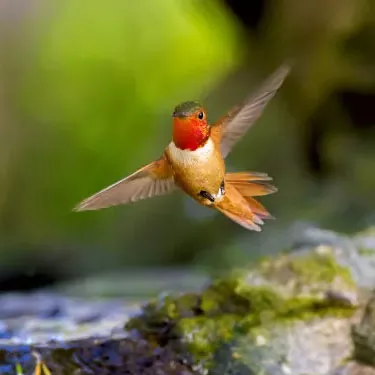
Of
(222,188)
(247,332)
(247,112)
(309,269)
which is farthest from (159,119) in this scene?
(222,188)

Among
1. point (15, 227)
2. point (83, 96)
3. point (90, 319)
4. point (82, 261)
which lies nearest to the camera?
point (90, 319)

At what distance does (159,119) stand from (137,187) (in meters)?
5.39

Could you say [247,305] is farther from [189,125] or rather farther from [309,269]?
[189,125]

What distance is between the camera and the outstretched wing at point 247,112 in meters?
1.29

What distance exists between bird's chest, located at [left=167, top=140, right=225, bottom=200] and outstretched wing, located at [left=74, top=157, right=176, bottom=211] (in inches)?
2.0

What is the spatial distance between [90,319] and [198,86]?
A: 206 inches

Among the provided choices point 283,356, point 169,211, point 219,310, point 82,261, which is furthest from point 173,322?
point 82,261

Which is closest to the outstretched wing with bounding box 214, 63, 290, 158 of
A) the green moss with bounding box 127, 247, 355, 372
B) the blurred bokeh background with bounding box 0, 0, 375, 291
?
the green moss with bounding box 127, 247, 355, 372

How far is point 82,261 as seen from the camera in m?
5.67

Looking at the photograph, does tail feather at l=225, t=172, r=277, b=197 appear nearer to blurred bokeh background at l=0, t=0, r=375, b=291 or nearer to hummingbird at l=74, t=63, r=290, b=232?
hummingbird at l=74, t=63, r=290, b=232

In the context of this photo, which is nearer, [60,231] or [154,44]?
[60,231]

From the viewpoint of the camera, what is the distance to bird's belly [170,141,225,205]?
120 cm

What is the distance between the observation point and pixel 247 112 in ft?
4.74

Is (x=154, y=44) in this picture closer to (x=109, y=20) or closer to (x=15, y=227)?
(x=109, y=20)
